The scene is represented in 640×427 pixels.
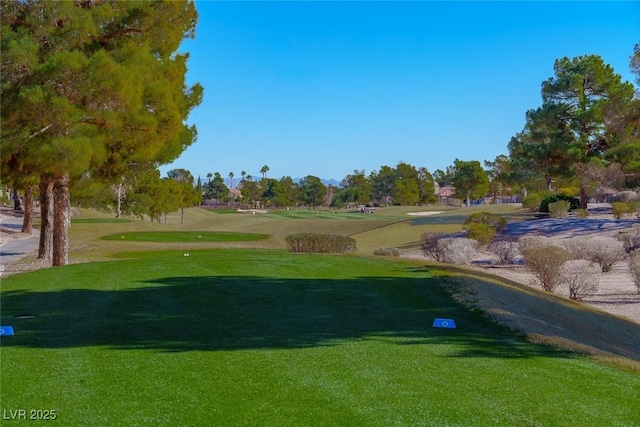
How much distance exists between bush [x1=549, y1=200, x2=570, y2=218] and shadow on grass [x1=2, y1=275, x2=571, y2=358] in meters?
37.8

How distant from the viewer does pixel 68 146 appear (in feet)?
60.2

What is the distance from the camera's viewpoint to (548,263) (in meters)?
21.5

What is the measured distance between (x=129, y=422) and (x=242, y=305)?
6585mm

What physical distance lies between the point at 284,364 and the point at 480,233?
100ft

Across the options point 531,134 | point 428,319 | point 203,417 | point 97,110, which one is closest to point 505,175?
point 531,134

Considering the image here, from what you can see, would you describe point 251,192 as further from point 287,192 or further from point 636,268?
point 636,268

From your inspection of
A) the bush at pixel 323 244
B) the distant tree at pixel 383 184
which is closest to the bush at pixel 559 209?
the bush at pixel 323 244

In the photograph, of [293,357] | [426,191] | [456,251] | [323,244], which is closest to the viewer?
[293,357]

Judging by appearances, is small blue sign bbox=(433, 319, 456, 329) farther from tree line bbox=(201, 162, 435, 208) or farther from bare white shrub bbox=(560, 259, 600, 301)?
tree line bbox=(201, 162, 435, 208)

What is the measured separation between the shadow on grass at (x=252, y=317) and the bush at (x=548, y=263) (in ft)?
25.2

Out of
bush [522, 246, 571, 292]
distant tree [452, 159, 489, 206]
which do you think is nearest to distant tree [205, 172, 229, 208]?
distant tree [452, 159, 489, 206]

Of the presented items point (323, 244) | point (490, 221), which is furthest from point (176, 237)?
point (490, 221)

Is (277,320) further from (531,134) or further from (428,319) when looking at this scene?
(531,134)

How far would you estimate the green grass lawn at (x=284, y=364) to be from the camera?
6383 millimetres
